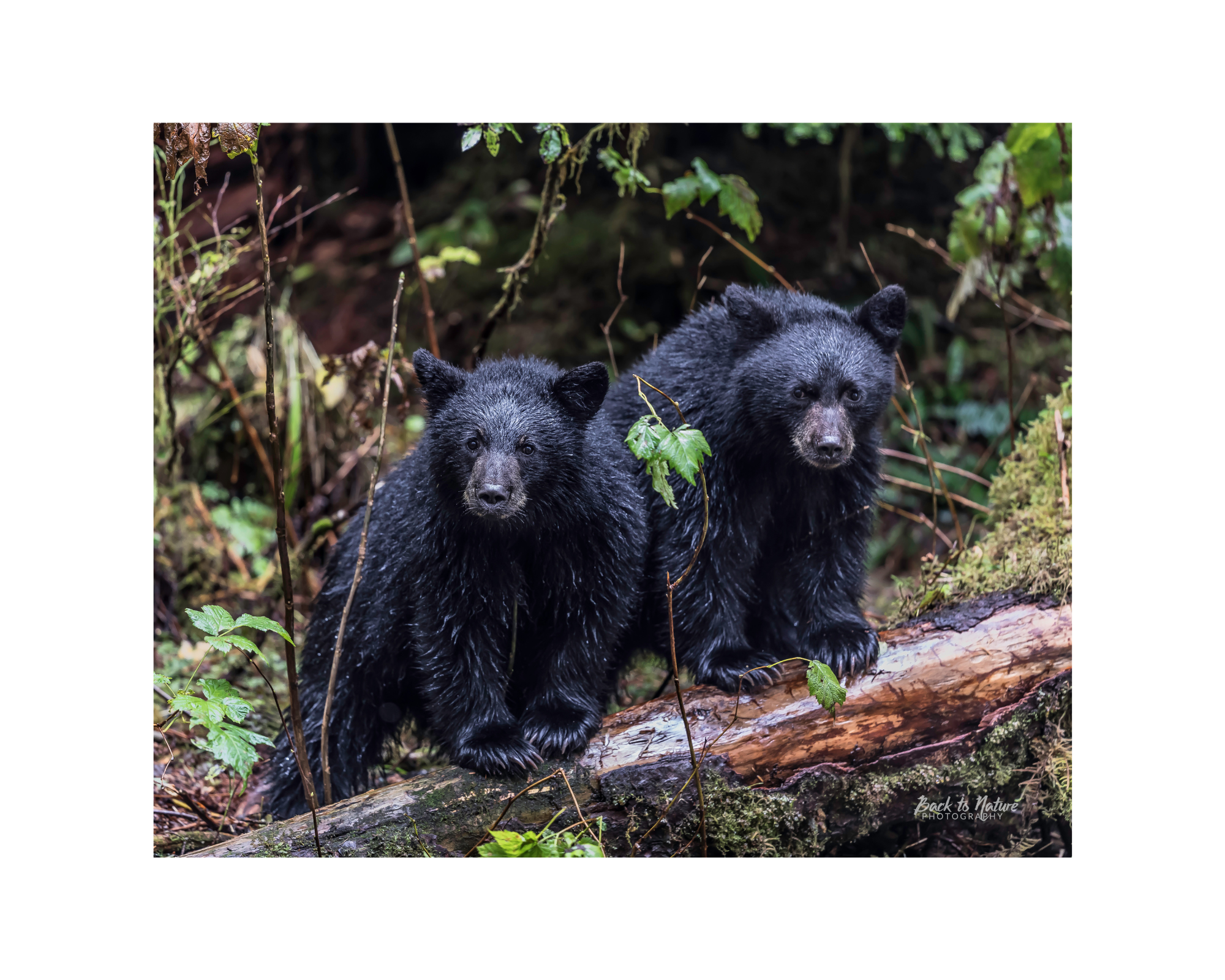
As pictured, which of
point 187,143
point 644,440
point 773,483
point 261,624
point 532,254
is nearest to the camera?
point 261,624

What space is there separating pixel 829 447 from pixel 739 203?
1.95 meters

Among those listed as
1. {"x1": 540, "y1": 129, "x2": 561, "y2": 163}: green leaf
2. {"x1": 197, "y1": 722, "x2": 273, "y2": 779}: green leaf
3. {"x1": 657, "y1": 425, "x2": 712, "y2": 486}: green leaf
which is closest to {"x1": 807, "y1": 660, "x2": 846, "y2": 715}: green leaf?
{"x1": 657, "y1": 425, "x2": 712, "y2": 486}: green leaf

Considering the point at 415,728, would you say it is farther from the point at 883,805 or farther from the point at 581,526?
the point at 883,805

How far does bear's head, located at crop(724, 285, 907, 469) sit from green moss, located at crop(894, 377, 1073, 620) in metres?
1.04

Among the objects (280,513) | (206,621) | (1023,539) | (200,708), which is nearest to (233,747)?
(200,708)

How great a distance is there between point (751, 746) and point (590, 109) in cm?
328

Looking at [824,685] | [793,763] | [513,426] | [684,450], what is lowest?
[793,763]

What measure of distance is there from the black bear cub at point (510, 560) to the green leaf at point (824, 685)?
968mm

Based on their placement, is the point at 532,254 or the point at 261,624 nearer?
the point at 261,624

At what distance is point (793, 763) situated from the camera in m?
4.75

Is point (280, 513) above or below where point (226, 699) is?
above

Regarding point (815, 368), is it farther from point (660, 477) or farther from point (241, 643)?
point (241, 643)

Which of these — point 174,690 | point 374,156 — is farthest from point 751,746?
point 374,156

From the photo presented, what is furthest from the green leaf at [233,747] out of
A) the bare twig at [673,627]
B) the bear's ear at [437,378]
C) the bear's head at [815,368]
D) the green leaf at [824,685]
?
the bear's head at [815,368]
